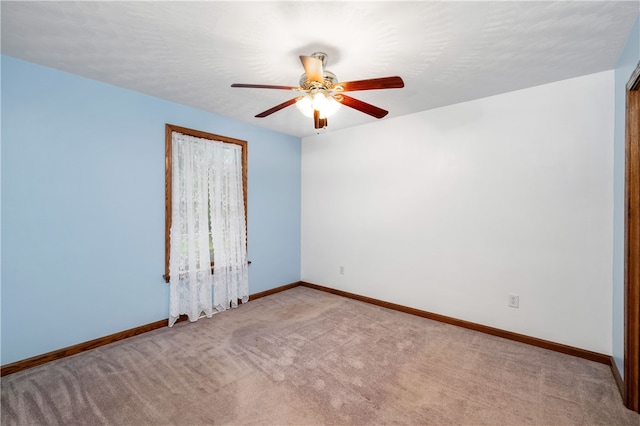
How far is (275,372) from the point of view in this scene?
2318 mm

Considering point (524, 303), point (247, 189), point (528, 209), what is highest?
point (247, 189)

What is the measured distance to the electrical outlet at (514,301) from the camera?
9.39 ft

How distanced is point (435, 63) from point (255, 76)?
4.90 feet

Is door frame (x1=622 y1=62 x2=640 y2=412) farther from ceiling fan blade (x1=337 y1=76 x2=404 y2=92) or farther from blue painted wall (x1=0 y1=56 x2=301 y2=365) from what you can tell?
blue painted wall (x1=0 y1=56 x2=301 y2=365)

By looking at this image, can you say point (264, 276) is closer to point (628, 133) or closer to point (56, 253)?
point (56, 253)

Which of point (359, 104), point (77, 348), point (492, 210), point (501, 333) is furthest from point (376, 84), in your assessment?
point (77, 348)

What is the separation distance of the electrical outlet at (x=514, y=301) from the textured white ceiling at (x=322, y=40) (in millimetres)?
2030

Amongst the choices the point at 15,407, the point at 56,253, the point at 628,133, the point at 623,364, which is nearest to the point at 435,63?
the point at 628,133

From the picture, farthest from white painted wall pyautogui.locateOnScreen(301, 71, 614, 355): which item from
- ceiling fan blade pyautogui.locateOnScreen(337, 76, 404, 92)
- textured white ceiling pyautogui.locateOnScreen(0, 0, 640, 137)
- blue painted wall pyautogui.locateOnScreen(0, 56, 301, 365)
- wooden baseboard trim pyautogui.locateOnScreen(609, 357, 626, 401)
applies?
blue painted wall pyautogui.locateOnScreen(0, 56, 301, 365)

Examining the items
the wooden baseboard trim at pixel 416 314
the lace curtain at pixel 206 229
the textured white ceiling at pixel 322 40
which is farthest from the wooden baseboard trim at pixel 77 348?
the textured white ceiling at pixel 322 40

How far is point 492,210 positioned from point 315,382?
2.38 meters

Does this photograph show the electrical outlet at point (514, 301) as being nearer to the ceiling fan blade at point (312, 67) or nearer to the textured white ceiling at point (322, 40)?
the textured white ceiling at point (322, 40)

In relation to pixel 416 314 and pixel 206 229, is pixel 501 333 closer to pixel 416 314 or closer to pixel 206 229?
pixel 416 314

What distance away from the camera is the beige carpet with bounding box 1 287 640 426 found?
6.05 ft
